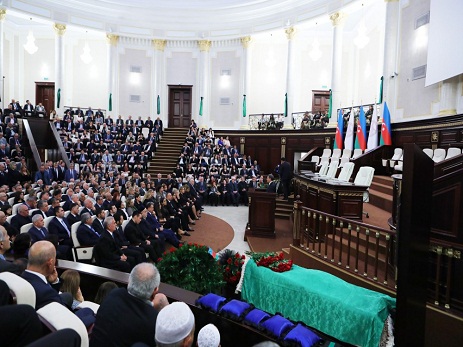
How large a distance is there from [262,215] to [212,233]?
1.42 m

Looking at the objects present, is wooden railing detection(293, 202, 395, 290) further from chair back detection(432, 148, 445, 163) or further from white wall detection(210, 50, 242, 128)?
white wall detection(210, 50, 242, 128)

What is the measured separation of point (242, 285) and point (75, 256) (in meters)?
2.83

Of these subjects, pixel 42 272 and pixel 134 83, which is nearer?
pixel 42 272

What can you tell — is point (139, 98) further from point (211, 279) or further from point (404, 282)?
point (404, 282)

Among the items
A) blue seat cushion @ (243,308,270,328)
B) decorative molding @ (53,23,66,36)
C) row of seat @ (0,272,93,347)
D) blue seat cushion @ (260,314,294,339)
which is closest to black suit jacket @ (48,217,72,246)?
row of seat @ (0,272,93,347)

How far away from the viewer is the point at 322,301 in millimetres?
3367

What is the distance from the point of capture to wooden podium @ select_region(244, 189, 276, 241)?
7855 millimetres

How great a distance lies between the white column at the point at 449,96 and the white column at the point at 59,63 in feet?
56.9

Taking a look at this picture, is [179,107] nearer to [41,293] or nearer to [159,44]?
[159,44]

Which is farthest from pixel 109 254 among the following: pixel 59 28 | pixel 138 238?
pixel 59 28

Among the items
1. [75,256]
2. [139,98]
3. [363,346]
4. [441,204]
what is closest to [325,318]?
[363,346]

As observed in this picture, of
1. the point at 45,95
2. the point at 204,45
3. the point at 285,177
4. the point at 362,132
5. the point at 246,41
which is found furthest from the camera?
the point at 45,95

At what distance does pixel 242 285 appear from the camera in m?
3.99

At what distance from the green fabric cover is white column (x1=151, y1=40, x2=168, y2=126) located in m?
17.9
